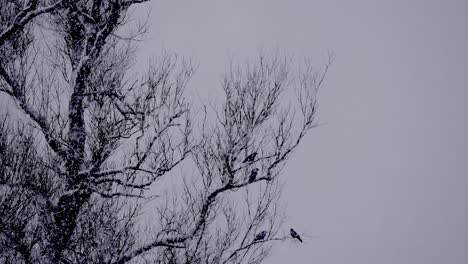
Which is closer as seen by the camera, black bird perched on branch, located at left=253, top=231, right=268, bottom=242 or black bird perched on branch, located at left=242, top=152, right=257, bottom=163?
black bird perched on branch, located at left=242, top=152, right=257, bottom=163

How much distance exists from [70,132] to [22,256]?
2.85m

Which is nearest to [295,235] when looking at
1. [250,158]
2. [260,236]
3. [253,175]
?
[260,236]

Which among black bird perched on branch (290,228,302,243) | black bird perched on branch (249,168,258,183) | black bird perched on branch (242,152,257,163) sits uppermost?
black bird perched on branch (242,152,257,163)

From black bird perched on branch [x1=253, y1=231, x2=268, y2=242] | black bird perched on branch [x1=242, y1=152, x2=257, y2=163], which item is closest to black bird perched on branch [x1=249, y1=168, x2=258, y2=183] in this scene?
black bird perched on branch [x1=242, y1=152, x2=257, y2=163]

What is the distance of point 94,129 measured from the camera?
27.8ft

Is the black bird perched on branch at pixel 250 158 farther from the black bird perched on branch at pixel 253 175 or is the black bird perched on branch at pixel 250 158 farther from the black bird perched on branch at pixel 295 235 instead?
the black bird perched on branch at pixel 295 235

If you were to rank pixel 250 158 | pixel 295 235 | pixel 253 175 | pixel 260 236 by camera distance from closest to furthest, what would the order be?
pixel 253 175 < pixel 250 158 < pixel 260 236 < pixel 295 235

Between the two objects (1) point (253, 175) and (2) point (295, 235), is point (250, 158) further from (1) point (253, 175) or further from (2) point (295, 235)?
(2) point (295, 235)

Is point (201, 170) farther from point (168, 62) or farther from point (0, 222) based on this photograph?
point (0, 222)

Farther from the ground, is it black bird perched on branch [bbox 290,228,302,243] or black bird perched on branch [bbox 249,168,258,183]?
black bird perched on branch [bbox 249,168,258,183]

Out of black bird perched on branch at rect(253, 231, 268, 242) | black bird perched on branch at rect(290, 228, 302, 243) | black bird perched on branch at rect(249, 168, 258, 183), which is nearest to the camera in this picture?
black bird perched on branch at rect(249, 168, 258, 183)

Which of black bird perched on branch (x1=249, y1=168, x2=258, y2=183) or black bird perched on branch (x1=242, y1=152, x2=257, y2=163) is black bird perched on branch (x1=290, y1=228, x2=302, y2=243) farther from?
black bird perched on branch (x1=242, y1=152, x2=257, y2=163)

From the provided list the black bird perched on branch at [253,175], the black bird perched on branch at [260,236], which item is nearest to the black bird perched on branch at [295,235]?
the black bird perched on branch at [260,236]

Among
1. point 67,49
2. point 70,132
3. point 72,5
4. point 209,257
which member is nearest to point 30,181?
point 70,132
